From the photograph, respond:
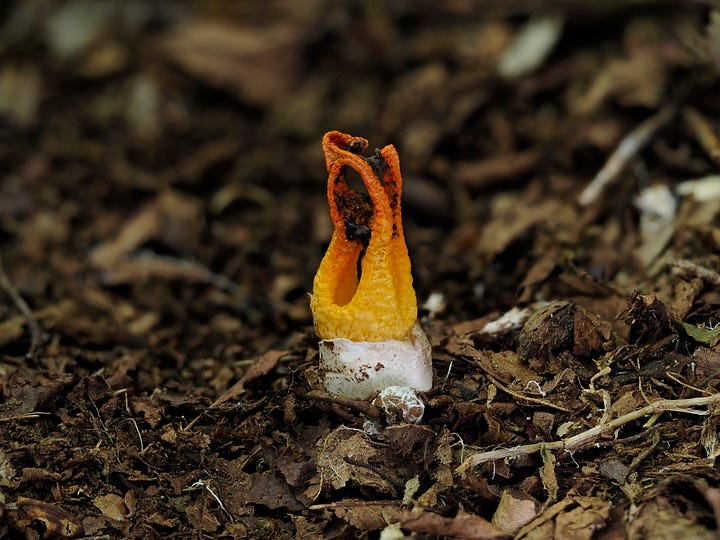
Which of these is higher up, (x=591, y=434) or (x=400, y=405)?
(x=400, y=405)

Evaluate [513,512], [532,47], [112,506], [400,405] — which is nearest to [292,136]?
[532,47]

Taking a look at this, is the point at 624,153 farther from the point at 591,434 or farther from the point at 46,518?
the point at 46,518

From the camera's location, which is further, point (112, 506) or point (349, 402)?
point (349, 402)

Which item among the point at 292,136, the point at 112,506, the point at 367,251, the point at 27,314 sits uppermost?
the point at 367,251

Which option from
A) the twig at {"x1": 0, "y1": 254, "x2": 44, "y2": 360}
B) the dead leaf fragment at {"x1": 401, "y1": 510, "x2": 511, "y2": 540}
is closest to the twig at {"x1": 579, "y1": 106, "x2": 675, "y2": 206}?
the dead leaf fragment at {"x1": 401, "y1": 510, "x2": 511, "y2": 540}

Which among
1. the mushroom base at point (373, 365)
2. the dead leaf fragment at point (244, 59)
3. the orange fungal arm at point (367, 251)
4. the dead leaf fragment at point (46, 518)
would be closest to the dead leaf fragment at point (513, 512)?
the mushroom base at point (373, 365)

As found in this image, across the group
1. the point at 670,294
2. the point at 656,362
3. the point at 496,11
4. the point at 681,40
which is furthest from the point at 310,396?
the point at 496,11

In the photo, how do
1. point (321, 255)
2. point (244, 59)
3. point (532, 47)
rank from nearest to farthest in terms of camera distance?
point (321, 255), point (532, 47), point (244, 59)

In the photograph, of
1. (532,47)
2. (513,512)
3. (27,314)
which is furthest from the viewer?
(532,47)
